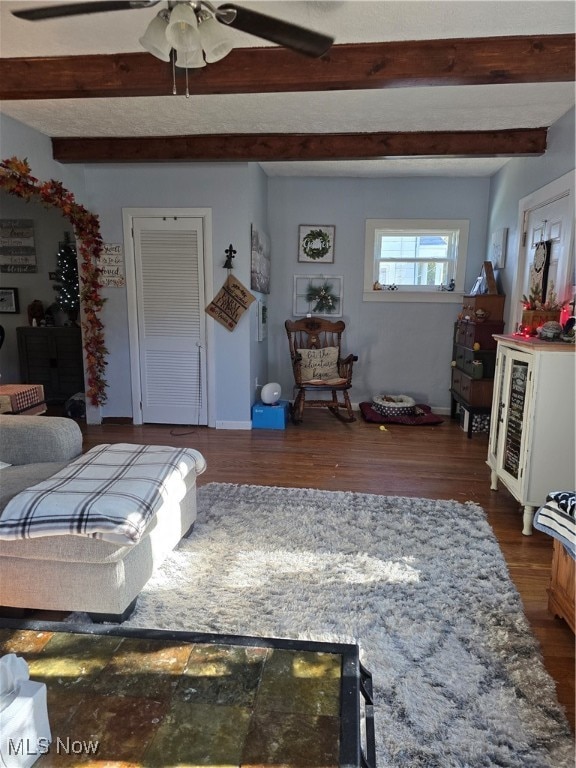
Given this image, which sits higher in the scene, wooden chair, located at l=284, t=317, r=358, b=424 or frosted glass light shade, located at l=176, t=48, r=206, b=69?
frosted glass light shade, located at l=176, t=48, r=206, b=69

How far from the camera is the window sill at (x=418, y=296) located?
16.7 ft

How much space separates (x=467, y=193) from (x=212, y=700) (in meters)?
5.20

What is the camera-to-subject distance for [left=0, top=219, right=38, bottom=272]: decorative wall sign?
5.52m

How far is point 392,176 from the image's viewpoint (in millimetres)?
4895

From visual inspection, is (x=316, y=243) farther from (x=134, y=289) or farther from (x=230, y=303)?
(x=134, y=289)

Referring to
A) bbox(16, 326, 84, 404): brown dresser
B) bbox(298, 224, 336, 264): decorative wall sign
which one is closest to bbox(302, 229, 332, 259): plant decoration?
bbox(298, 224, 336, 264): decorative wall sign

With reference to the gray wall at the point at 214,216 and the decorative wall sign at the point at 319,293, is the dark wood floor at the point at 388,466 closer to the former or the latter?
the gray wall at the point at 214,216

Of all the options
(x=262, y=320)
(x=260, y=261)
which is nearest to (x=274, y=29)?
(x=260, y=261)

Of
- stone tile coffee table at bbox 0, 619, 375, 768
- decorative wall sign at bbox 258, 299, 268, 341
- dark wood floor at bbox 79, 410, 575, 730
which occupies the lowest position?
dark wood floor at bbox 79, 410, 575, 730

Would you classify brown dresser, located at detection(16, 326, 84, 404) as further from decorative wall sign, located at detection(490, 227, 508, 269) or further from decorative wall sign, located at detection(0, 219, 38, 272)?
decorative wall sign, located at detection(490, 227, 508, 269)

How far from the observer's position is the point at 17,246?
554 centimetres

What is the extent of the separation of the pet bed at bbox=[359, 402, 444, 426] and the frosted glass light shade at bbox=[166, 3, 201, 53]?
366 centimetres

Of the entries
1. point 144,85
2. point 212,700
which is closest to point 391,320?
point 144,85

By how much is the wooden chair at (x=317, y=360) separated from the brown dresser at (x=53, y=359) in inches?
96.2
